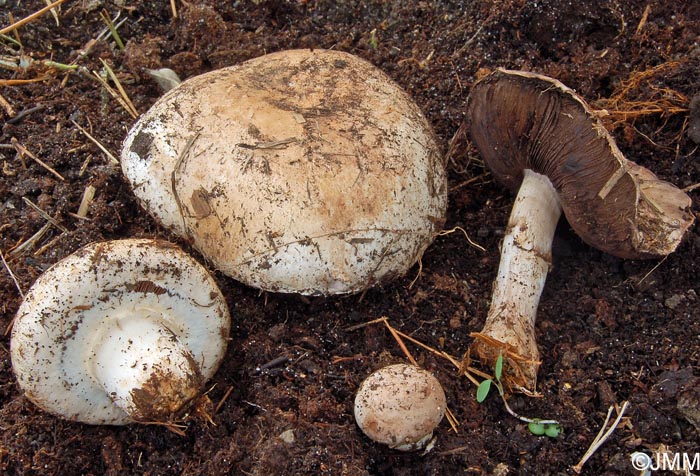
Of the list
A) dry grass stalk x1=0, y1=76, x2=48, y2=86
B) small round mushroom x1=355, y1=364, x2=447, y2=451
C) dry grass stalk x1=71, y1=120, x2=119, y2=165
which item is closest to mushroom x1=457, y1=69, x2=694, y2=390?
small round mushroom x1=355, y1=364, x2=447, y2=451

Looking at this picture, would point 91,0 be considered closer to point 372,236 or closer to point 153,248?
point 153,248

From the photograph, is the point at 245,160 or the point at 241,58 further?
the point at 241,58

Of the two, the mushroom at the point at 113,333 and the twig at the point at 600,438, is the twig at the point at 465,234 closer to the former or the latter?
the twig at the point at 600,438

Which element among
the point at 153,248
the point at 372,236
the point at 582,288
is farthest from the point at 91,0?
the point at 582,288

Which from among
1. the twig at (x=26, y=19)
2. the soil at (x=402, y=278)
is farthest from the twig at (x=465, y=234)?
the twig at (x=26, y=19)

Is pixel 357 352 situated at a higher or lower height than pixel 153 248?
lower

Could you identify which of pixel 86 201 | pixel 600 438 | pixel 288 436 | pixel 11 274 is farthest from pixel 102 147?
pixel 600 438
